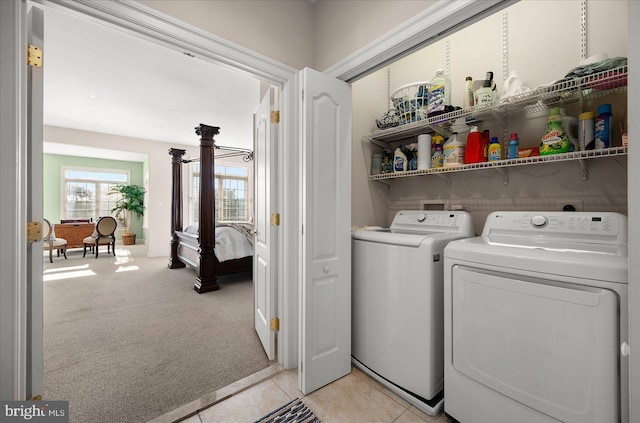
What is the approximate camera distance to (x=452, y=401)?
4.62 feet

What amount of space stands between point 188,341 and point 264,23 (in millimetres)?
2543

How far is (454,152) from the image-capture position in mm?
1831

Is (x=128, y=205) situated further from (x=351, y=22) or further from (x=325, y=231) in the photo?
(x=351, y=22)

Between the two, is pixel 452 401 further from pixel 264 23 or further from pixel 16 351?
pixel 264 23

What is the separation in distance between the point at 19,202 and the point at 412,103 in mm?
2235

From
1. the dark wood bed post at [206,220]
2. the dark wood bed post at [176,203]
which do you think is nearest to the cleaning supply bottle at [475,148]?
the dark wood bed post at [206,220]

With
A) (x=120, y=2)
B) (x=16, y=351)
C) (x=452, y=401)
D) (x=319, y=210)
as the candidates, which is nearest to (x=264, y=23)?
(x=120, y=2)

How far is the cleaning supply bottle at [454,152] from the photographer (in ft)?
5.98

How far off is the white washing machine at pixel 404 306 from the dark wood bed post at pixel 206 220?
2.48m

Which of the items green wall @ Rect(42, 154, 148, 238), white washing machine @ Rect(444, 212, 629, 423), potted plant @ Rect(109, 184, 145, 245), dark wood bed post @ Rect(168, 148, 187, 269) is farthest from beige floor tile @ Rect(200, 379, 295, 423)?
green wall @ Rect(42, 154, 148, 238)

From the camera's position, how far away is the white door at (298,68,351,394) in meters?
1.66

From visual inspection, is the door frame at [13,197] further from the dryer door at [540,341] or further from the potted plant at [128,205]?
the potted plant at [128,205]

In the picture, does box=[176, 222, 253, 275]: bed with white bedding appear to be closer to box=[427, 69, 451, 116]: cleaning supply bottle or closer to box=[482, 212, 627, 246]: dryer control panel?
box=[427, 69, 451, 116]: cleaning supply bottle

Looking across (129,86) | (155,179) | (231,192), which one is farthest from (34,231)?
(231,192)
